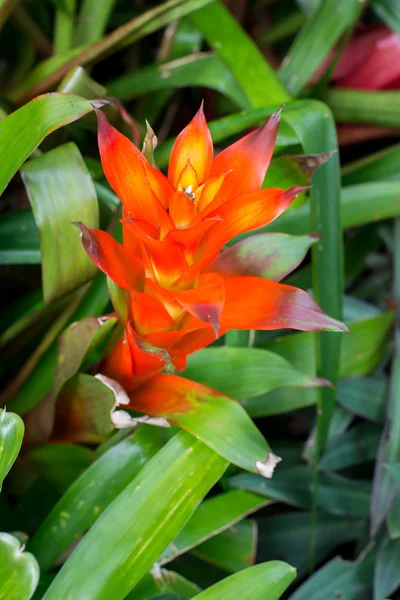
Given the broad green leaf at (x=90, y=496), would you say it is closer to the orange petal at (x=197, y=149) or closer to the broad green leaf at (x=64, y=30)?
the orange petal at (x=197, y=149)

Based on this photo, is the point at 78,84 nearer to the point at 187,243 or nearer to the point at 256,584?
the point at 187,243

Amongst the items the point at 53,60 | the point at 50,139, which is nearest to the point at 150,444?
the point at 50,139

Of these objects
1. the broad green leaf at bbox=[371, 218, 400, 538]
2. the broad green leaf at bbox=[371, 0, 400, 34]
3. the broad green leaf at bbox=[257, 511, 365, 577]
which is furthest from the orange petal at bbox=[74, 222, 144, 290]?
the broad green leaf at bbox=[371, 0, 400, 34]


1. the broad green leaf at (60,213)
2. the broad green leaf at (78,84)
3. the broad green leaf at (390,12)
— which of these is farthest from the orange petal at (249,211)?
the broad green leaf at (390,12)

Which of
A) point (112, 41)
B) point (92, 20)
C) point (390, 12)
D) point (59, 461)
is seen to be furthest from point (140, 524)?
point (390, 12)

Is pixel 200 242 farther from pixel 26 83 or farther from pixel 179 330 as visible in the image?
pixel 26 83

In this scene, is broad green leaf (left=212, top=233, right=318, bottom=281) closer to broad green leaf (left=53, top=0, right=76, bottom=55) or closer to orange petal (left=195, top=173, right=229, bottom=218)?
orange petal (left=195, top=173, right=229, bottom=218)
